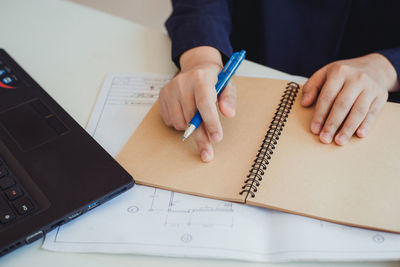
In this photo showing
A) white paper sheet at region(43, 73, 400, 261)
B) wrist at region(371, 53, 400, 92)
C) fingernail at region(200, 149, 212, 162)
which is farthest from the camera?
wrist at region(371, 53, 400, 92)

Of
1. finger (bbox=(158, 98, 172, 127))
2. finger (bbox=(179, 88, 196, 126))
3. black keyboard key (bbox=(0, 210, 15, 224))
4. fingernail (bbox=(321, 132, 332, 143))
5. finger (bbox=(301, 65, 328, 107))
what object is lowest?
fingernail (bbox=(321, 132, 332, 143))

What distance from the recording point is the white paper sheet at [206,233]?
0.43 meters

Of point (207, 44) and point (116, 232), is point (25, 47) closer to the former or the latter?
point (207, 44)

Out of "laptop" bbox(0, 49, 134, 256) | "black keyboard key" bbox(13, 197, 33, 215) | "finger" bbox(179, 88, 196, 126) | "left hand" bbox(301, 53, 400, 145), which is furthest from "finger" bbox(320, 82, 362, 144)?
"black keyboard key" bbox(13, 197, 33, 215)

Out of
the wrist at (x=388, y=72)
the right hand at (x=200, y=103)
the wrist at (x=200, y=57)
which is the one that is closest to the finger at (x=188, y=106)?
the right hand at (x=200, y=103)

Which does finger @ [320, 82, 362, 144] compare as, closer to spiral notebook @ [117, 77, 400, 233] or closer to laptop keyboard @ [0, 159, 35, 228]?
spiral notebook @ [117, 77, 400, 233]

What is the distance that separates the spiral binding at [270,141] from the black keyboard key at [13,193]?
31cm

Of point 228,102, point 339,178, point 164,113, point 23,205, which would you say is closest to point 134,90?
point 164,113

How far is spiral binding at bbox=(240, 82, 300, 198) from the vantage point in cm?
50

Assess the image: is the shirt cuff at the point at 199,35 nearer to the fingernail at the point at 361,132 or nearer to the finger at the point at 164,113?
the finger at the point at 164,113

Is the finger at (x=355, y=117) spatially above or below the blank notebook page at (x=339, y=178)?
above

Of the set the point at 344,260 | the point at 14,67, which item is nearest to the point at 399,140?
the point at 344,260

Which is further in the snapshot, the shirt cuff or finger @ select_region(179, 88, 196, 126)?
the shirt cuff

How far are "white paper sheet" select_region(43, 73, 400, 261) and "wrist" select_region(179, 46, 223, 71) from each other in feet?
0.96
